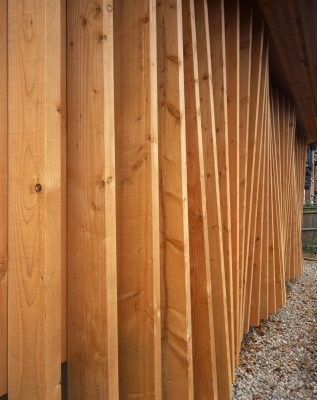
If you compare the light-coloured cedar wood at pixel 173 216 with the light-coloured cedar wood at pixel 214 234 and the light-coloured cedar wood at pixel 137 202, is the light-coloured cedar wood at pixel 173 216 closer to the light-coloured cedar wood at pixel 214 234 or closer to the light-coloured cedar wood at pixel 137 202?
the light-coloured cedar wood at pixel 137 202

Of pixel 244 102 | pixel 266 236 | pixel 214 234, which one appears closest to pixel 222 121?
pixel 244 102

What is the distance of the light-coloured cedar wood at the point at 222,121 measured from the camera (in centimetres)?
260

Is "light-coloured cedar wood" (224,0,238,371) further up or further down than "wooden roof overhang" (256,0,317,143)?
further down

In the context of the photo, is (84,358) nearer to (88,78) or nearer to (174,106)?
(88,78)

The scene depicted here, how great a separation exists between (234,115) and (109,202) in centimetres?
194

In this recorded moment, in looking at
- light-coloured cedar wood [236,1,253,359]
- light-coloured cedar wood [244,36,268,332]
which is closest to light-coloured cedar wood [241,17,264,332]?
light-coloured cedar wood [244,36,268,332]

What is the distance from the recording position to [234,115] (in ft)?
9.73

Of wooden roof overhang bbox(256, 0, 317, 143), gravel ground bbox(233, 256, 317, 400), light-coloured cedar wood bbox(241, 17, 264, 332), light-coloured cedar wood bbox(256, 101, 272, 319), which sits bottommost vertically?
gravel ground bbox(233, 256, 317, 400)

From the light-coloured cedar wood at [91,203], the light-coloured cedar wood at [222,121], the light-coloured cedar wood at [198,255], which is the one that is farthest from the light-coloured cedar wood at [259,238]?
the light-coloured cedar wood at [91,203]

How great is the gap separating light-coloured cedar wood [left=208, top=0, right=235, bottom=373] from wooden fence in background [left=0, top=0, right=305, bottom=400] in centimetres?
1

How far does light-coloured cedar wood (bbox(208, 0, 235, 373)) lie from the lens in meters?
2.60

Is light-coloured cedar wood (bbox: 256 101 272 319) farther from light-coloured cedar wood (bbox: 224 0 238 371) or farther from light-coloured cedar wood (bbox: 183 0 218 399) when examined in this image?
light-coloured cedar wood (bbox: 183 0 218 399)

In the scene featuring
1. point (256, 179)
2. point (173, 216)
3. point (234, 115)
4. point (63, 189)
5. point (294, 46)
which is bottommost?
point (173, 216)

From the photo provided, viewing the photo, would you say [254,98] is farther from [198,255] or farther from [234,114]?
[198,255]
